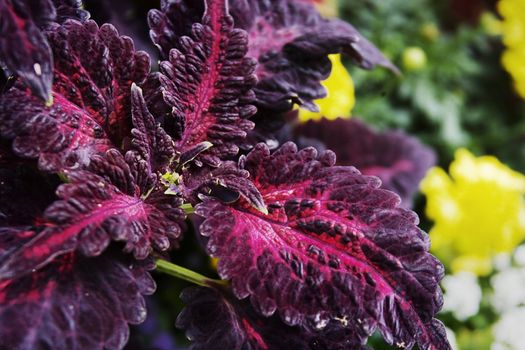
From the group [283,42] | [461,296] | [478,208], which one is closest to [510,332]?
[461,296]

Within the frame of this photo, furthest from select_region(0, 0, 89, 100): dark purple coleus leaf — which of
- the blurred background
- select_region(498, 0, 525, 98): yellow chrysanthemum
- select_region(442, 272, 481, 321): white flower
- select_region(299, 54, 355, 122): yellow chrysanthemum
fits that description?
select_region(498, 0, 525, 98): yellow chrysanthemum

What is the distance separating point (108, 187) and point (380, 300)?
0.23 meters

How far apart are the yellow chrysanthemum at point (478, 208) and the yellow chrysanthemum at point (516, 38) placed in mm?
378

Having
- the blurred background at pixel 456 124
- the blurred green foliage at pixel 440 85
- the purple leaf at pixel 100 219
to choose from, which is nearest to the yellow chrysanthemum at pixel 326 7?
the blurred background at pixel 456 124

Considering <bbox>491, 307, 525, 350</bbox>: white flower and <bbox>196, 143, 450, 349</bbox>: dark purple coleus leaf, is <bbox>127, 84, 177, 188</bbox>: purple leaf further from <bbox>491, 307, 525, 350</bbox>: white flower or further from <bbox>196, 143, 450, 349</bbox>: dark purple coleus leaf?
<bbox>491, 307, 525, 350</bbox>: white flower

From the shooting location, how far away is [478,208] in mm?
1442

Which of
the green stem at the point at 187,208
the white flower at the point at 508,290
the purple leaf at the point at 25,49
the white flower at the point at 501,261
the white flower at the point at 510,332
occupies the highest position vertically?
the purple leaf at the point at 25,49

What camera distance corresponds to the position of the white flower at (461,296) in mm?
1266

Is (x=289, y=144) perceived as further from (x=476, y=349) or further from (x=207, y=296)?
(x=476, y=349)

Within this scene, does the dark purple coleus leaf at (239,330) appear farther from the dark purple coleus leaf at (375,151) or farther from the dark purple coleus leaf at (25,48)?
the dark purple coleus leaf at (375,151)

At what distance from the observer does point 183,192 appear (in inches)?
23.6

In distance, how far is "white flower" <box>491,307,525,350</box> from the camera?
1.25m

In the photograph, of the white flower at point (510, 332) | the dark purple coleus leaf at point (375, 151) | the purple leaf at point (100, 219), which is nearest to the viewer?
the purple leaf at point (100, 219)

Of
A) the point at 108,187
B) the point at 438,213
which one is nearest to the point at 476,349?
the point at 438,213
